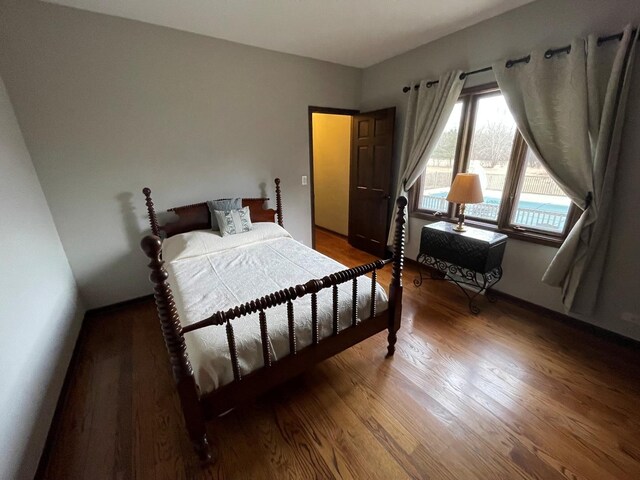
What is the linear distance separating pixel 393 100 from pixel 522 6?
4.59ft

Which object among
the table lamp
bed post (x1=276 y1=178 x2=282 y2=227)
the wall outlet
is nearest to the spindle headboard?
bed post (x1=276 y1=178 x2=282 y2=227)

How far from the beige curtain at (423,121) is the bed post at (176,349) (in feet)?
9.38

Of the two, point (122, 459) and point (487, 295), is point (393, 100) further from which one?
point (122, 459)

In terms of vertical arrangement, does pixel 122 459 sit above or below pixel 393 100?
below

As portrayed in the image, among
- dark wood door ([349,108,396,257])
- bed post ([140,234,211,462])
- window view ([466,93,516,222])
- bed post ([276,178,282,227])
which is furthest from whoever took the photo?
dark wood door ([349,108,396,257])

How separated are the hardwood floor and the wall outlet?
21 cm

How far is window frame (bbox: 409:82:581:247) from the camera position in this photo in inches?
91.0

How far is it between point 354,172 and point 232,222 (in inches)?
81.6

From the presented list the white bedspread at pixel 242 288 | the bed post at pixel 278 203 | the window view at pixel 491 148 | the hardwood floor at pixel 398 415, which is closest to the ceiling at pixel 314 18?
the window view at pixel 491 148

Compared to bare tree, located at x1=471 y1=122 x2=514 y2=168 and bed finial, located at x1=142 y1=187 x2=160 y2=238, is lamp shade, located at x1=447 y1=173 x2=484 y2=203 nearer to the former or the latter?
bare tree, located at x1=471 y1=122 x2=514 y2=168

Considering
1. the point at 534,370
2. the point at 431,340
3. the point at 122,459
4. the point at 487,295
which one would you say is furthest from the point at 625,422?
the point at 122,459

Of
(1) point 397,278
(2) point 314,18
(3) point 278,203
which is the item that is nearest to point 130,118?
(3) point 278,203

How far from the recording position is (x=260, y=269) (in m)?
2.07

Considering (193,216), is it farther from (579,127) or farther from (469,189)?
(579,127)
